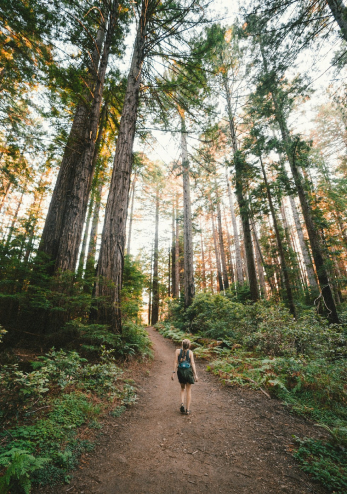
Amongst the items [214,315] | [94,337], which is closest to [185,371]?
[94,337]

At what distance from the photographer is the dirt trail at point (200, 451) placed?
2209mm

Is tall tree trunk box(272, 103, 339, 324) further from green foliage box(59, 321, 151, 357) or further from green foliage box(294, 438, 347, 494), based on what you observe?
green foliage box(59, 321, 151, 357)

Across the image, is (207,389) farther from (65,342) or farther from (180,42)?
(180,42)

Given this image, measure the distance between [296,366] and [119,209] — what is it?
20.0ft

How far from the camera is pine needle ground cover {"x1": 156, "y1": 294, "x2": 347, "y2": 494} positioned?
8.53ft

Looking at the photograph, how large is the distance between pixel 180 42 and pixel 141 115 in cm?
268

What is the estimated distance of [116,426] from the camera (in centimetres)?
329

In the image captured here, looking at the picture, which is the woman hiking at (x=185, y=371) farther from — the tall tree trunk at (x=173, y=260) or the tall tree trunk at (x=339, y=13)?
the tall tree trunk at (x=173, y=260)

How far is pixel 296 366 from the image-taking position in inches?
182

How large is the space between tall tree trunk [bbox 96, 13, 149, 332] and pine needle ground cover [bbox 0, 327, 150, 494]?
1.51m

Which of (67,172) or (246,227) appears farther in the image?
(246,227)

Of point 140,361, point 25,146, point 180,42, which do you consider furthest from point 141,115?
point 140,361

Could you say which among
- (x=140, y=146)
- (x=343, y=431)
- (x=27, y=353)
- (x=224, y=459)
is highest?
(x=140, y=146)

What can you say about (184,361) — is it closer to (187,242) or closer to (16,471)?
(16,471)
